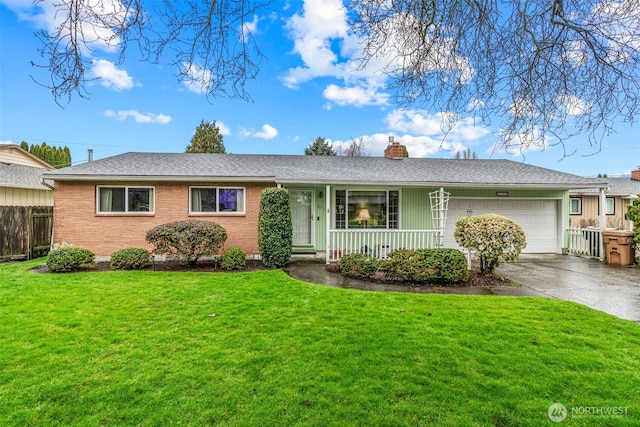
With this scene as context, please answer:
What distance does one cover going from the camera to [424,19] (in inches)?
132

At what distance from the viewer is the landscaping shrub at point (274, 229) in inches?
349

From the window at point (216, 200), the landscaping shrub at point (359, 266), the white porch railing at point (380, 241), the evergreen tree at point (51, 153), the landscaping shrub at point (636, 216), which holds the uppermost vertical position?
the evergreen tree at point (51, 153)

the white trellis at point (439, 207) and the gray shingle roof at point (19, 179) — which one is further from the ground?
the gray shingle roof at point (19, 179)

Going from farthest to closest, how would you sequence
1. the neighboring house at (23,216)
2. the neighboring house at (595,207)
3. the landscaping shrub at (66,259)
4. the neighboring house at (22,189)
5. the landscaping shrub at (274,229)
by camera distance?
the neighboring house at (595,207), the neighboring house at (22,189), the neighboring house at (23,216), the landscaping shrub at (274,229), the landscaping shrub at (66,259)

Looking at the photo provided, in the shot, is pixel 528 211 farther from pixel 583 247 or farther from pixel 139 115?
pixel 139 115

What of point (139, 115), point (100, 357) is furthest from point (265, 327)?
point (139, 115)

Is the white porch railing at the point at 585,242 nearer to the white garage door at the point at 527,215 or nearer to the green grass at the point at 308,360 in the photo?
the white garage door at the point at 527,215

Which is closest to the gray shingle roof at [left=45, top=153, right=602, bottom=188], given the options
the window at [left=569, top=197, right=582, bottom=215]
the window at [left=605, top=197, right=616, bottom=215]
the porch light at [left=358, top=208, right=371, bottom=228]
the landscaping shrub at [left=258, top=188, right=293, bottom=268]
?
the landscaping shrub at [left=258, top=188, right=293, bottom=268]

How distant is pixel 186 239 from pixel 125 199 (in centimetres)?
330

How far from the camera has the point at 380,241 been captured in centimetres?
990

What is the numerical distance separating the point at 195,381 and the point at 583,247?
1346 cm

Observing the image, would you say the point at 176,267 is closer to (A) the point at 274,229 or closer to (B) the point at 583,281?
(A) the point at 274,229

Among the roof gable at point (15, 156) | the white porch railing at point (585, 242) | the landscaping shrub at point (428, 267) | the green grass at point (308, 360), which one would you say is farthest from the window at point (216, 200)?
the roof gable at point (15, 156)

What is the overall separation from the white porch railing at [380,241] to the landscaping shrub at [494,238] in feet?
6.59
